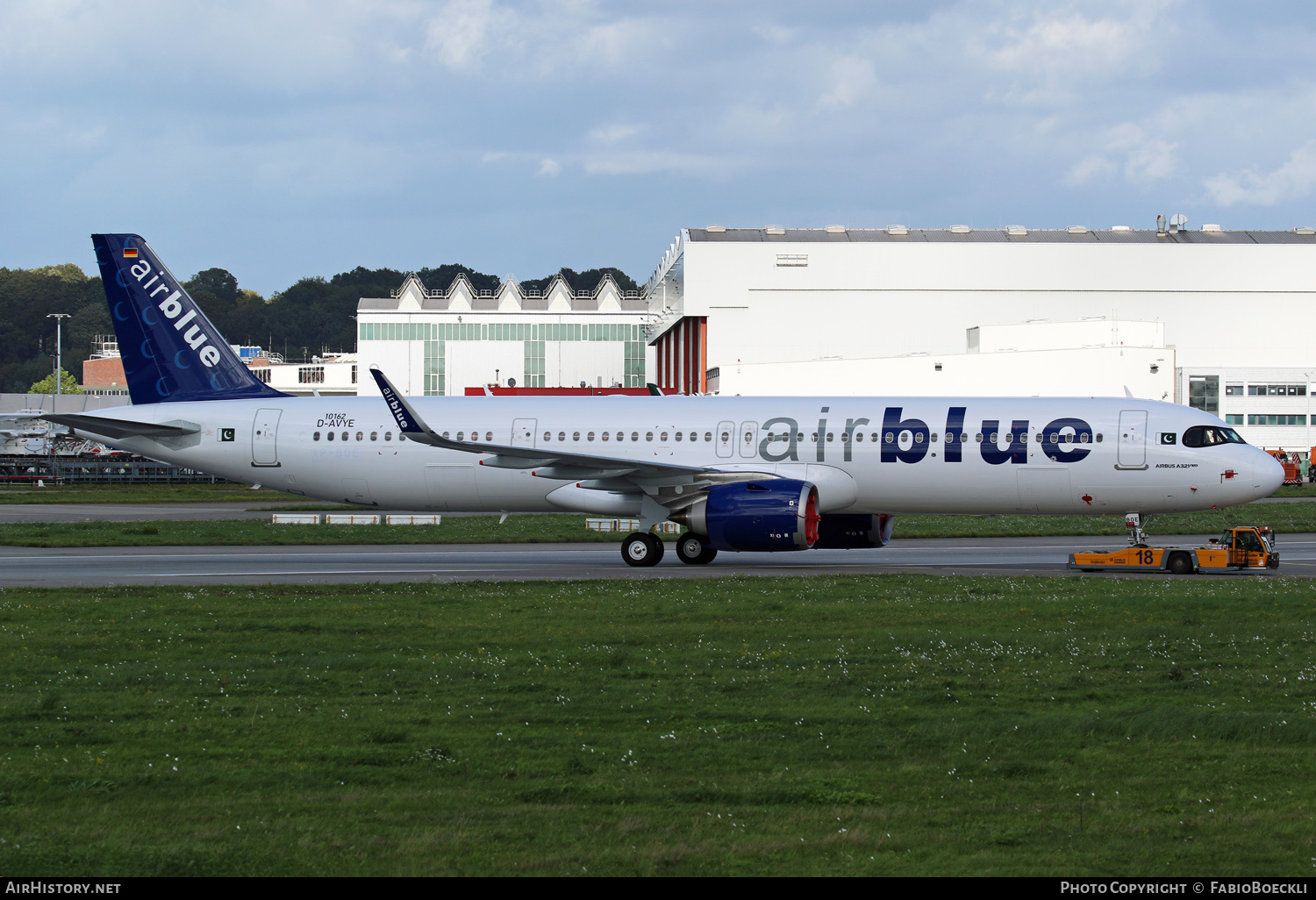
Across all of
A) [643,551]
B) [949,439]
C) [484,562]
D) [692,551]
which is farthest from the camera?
[484,562]

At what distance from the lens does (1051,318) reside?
282ft

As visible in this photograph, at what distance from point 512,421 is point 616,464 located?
4144 mm

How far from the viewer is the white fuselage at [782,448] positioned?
25.7 metres

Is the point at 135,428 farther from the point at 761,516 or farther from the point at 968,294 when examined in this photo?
the point at 968,294

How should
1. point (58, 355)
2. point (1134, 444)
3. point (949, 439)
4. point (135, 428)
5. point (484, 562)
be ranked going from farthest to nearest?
point (58, 355)
point (135, 428)
point (484, 562)
point (949, 439)
point (1134, 444)

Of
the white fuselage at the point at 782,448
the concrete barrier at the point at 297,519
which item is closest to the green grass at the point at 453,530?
the concrete barrier at the point at 297,519

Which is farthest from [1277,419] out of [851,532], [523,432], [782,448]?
[523,432]

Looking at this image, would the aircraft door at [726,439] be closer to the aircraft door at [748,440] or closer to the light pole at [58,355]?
the aircraft door at [748,440]

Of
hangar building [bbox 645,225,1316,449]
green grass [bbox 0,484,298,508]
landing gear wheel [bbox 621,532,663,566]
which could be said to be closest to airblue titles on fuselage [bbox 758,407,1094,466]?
landing gear wheel [bbox 621,532,663,566]

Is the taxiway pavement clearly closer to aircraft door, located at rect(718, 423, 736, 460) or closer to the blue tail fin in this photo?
aircraft door, located at rect(718, 423, 736, 460)

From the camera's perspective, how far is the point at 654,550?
26.4 meters

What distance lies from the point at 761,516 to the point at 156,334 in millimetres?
15831

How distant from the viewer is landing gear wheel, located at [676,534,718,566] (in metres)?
26.7

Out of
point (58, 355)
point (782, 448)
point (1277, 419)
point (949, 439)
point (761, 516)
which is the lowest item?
point (761, 516)
